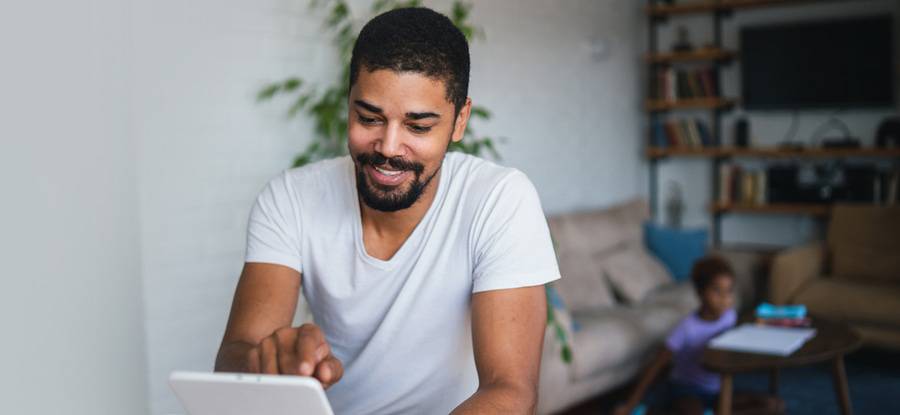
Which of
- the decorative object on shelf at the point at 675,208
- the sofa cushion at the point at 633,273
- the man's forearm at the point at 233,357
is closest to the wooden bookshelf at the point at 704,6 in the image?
the decorative object on shelf at the point at 675,208

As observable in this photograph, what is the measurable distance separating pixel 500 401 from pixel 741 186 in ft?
15.8

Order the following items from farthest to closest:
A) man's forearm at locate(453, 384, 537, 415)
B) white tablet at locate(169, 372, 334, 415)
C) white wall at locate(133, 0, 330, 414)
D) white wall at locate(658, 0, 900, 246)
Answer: white wall at locate(658, 0, 900, 246), white wall at locate(133, 0, 330, 414), man's forearm at locate(453, 384, 537, 415), white tablet at locate(169, 372, 334, 415)

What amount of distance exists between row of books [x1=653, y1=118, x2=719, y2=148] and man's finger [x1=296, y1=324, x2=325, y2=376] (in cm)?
507

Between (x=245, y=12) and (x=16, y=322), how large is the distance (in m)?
1.64

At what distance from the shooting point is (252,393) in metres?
0.95

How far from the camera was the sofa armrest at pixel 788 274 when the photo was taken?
4582mm

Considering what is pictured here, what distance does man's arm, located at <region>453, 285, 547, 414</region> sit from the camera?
1.24m

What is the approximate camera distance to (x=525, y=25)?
4570mm

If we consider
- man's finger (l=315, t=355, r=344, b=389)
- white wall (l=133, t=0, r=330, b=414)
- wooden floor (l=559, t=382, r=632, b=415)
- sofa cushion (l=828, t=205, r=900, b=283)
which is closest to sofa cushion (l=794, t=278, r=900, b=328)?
sofa cushion (l=828, t=205, r=900, b=283)

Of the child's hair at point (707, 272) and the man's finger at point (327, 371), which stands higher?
the man's finger at point (327, 371)

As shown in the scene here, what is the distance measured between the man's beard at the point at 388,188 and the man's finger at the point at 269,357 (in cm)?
32

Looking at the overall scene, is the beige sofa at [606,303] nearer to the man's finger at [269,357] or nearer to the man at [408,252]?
the man at [408,252]

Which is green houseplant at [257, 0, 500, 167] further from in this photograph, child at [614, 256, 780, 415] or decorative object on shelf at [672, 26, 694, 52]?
decorative object on shelf at [672, 26, 694, 52]

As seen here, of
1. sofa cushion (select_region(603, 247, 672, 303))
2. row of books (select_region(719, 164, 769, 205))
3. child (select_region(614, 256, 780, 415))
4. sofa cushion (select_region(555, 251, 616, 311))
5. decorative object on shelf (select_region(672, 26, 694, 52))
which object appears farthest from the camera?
decorative object on shelf (select_region(672, 26, 694, 52))
